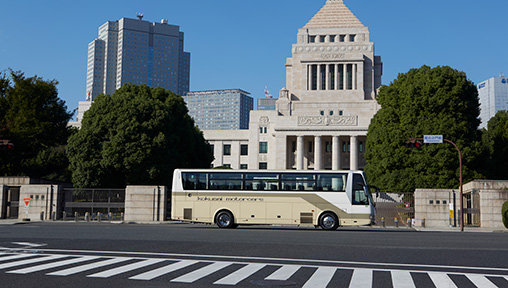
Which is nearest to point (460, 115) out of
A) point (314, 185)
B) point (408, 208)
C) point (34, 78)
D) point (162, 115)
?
point (408, 208)

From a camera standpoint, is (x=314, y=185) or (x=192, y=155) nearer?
(x=314, y=185)

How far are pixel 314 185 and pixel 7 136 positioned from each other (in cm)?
3524

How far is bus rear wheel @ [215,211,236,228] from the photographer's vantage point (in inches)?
1153

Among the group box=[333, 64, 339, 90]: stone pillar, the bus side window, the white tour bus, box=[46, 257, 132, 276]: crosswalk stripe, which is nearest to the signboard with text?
the white tour bus

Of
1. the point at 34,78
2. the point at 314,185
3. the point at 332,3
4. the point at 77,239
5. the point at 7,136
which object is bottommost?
the point at 77,239

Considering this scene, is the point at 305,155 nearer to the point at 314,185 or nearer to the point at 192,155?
the point at 192,155

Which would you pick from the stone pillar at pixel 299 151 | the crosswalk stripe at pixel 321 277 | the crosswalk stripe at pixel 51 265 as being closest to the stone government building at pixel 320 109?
the stone pillar at pixel 299 151

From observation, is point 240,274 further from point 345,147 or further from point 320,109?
point 320,109

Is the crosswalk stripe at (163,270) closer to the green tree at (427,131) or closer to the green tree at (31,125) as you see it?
the green tree at (427,131)

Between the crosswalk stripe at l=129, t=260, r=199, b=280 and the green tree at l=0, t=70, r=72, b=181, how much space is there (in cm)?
4444

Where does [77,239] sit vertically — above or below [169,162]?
below

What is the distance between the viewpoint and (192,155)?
206 ft

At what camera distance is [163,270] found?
11.5m

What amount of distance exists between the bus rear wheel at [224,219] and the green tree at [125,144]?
21245 millimetres
